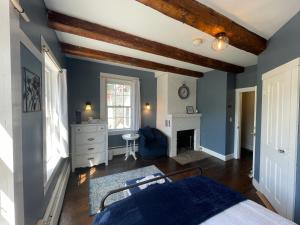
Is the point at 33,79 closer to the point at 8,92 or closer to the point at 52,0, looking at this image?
the point at 8,92

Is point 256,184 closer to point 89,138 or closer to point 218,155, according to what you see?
point 218,155

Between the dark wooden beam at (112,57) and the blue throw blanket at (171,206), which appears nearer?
the blue throw blanket at (171,206)

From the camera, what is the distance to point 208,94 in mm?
4613

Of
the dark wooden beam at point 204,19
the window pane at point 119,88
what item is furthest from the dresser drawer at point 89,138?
the dark wooden beam at point 204,19

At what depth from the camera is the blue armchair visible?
413 cm

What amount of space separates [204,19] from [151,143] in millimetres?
3345

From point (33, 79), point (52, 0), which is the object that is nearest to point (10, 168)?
point (33, 79)

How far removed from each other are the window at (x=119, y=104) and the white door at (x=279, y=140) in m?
3.37

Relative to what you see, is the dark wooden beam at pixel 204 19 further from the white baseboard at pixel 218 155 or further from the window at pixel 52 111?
the white baseboard at pixel 218 155

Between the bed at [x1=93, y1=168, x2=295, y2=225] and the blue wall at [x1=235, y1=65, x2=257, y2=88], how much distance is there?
3.24m

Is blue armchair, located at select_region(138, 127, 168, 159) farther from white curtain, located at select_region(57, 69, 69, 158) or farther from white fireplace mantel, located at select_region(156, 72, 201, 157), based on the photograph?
white curtain, located at select_region(57, 69, 69, 158)

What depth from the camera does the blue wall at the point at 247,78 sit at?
3.70 metres

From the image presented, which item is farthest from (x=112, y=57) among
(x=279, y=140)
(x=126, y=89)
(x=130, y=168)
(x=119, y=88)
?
(x=279, y=140)

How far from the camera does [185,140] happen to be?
16.9ft
